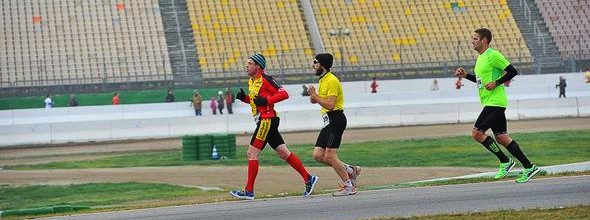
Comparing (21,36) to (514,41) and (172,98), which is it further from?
(514,41)

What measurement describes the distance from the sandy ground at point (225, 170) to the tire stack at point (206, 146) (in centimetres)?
207

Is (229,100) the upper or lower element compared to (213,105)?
upper

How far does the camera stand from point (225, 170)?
28375 mm

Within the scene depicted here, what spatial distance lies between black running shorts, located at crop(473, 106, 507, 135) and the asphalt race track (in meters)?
0.70

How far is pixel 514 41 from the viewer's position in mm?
65750

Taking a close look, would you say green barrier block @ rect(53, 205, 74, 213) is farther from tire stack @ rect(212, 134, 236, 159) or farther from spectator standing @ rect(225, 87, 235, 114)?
spectator standing @ rect(225, 87, 235, 114)

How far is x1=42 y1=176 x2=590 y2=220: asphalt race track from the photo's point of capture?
14.3m

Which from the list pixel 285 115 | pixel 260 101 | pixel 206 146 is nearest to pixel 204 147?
pixel 206 146

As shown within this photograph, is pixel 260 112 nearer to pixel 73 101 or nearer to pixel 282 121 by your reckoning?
pixel 282 121

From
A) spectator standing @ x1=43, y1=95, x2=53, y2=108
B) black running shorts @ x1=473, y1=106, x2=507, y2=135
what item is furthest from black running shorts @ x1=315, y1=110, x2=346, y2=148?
spectator standing @ x1=43, y1=95, x2=53, y2=108

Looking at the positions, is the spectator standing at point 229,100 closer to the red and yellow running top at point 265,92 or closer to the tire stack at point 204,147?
the tire stack at point 204,147

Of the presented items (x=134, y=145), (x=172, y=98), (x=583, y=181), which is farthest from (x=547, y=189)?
(x=172, y=98)

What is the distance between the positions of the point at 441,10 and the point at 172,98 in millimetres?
19181

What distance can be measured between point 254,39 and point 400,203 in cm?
4989
